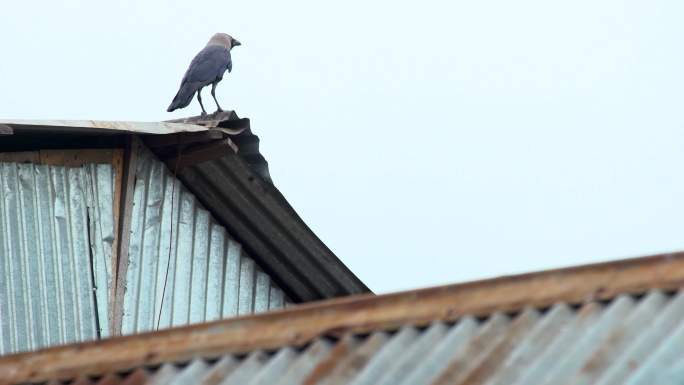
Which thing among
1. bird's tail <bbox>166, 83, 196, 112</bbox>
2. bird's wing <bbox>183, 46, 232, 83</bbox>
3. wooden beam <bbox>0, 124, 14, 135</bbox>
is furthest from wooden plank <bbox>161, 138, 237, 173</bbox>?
bird's wing <bbox>183, 46, 232, 83</bbox>

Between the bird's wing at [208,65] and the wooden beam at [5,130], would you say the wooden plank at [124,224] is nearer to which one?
the wooden beam at [5,130]

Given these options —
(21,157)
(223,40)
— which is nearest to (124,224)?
(21,157)

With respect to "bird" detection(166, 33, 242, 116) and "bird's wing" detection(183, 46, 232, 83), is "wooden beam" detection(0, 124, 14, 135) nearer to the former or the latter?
"bird" detection(166, 33, 242, 116)

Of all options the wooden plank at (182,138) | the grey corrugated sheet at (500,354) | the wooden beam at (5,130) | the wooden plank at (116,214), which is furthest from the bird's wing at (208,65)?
the grey corrugated sheet at (500,354)

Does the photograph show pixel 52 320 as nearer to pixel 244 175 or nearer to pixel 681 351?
pixel 244 175

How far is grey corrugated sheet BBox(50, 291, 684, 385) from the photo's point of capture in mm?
4352

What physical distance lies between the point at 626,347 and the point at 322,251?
757 cm

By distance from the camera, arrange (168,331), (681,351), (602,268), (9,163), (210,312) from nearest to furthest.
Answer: (681,351) → (602,268) → (168,331) → (9,163) → (210,312)

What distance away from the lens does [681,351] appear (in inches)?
167

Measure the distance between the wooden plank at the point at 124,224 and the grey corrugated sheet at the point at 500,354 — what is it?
5565 millimetres

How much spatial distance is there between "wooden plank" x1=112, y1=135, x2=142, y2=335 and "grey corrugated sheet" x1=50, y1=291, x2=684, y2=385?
18.3ft

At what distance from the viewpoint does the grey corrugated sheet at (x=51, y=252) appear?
10391 millimetres

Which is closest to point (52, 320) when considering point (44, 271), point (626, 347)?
point (44, 271)

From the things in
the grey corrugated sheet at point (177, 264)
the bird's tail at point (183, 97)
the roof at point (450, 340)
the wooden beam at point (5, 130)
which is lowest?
the grey corrugated sheet at point (177, 264)
